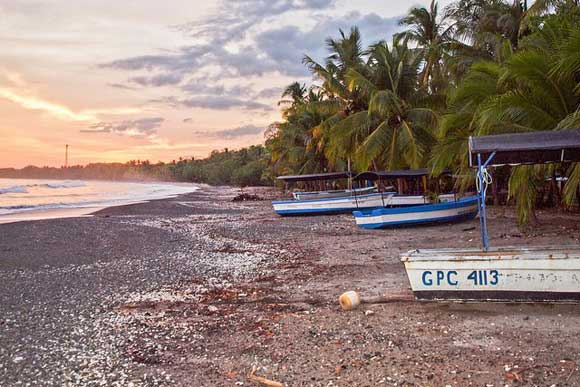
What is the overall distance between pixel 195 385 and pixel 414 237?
11036mm

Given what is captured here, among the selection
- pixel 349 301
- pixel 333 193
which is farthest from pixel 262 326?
pixel 333 193

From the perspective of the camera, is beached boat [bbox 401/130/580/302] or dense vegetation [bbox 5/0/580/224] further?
dense vegetation [bbox 5/0/580/224]

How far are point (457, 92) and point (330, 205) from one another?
10981 millimetres

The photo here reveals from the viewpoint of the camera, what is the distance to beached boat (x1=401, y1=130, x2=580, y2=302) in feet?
21.4

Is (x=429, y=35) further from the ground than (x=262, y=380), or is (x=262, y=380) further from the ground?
(x=429, y=35)

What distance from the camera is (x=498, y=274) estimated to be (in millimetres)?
6781

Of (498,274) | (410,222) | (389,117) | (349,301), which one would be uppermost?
(389,117)

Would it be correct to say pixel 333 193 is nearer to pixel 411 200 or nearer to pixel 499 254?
pixel 411 200

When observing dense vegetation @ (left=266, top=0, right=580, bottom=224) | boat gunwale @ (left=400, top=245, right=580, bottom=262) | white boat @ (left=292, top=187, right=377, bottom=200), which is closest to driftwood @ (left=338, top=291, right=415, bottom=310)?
boat gunwale @ (left=400, top=245, right=580, bottom=262)

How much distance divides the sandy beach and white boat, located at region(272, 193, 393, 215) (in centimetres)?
1051

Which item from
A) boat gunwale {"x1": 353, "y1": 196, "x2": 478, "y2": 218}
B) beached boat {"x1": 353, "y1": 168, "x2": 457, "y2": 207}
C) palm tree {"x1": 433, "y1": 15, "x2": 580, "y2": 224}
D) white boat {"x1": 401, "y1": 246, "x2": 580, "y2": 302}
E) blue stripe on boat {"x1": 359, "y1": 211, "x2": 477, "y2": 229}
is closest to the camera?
white boat {"x1": 401, "y1": 246, "x2": 580, "y2": 302}

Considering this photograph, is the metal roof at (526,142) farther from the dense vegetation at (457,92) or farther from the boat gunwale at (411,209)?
the boat gunwale at (411,209)

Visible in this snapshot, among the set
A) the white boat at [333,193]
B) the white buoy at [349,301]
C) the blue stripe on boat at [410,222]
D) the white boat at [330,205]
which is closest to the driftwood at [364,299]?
the white buoy at [349,301]

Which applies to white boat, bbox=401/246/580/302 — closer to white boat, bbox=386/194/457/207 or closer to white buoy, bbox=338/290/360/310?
white buoy, bbox=338/290/360/310
